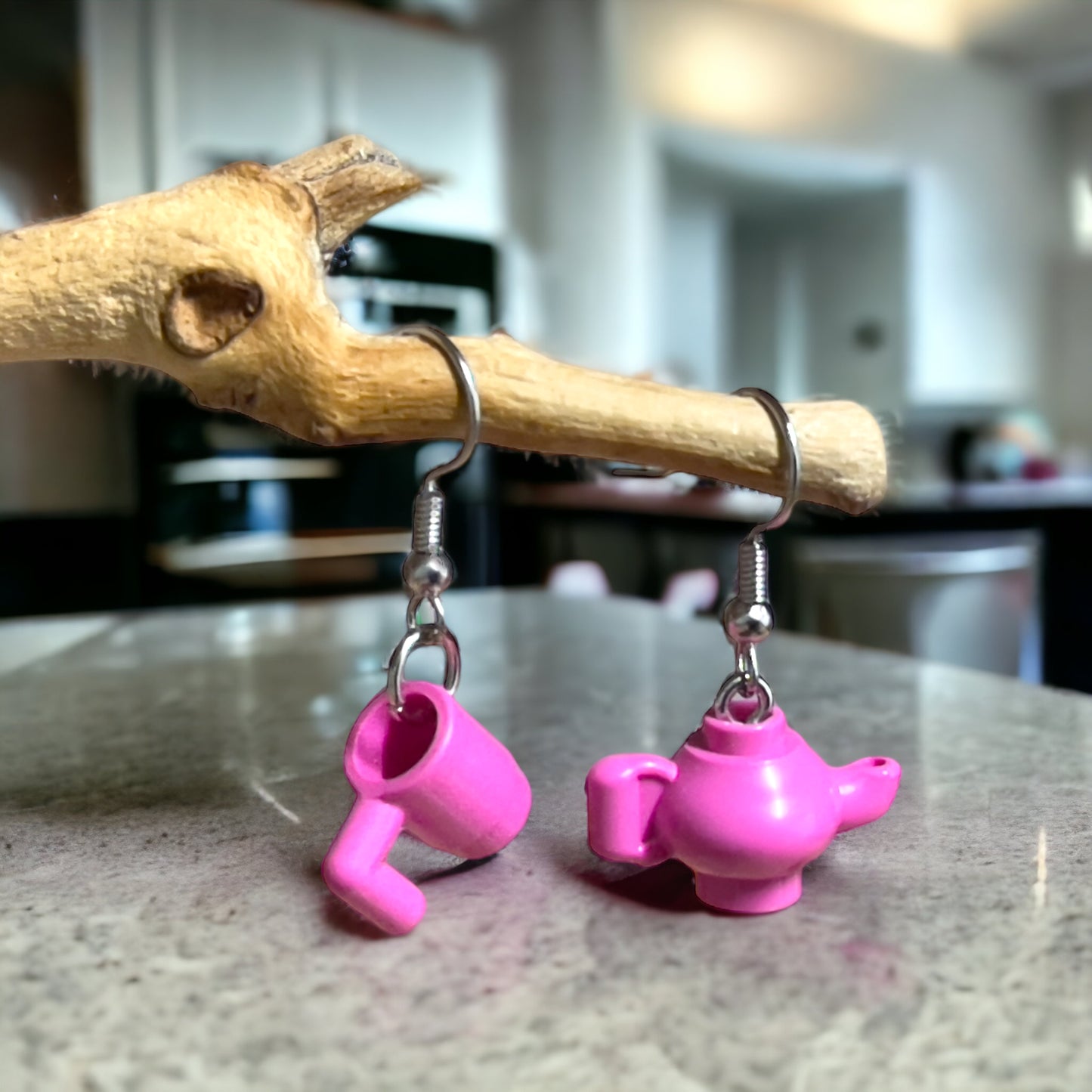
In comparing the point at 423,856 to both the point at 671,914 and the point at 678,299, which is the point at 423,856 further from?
the point at 678,299

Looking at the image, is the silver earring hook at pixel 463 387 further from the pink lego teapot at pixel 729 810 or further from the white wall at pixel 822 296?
the white wall at pixel 822 296

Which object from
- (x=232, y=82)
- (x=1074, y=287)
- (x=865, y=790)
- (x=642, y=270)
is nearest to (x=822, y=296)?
(x=1074, y=287)

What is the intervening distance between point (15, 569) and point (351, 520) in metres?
0.77

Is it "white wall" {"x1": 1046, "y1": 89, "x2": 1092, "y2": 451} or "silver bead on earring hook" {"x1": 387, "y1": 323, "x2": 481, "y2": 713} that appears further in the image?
"white wall" {"x1": 1046, "y1": 89, "x2": 1092, "y2": 451}

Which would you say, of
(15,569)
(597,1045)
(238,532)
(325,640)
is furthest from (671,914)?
(15,569)

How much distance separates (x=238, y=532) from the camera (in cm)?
234

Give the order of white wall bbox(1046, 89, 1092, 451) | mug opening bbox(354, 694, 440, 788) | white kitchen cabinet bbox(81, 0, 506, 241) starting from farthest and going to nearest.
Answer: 1. white wall bbox(1046, 89, 1092, 451)
2. white kitchen cabinet bbox(81, 0, 506, 241)
3. mug opening bbox(354, 694, 440, 788)

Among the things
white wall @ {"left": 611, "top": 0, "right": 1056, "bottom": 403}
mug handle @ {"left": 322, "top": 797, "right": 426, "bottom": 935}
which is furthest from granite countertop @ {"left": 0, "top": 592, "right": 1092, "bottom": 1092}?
white wall @ {"left": 611, "top": 0, "right": 1056, "bottom": 403}

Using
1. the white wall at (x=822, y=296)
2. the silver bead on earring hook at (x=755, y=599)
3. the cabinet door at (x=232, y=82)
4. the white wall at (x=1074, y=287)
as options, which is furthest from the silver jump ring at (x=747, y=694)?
the white wall at (x=1074, y=287)

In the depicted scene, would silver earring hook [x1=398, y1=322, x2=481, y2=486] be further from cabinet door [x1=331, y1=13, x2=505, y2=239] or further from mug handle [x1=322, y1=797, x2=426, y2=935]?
cabinet door [x1=331, y1=13, x2=505, y2=239]

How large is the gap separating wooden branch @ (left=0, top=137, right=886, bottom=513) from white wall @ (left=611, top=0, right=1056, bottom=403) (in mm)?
2630

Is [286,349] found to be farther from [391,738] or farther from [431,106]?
[431,106]

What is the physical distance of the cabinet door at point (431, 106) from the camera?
8.27 ft

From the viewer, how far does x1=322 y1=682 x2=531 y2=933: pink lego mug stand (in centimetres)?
33
